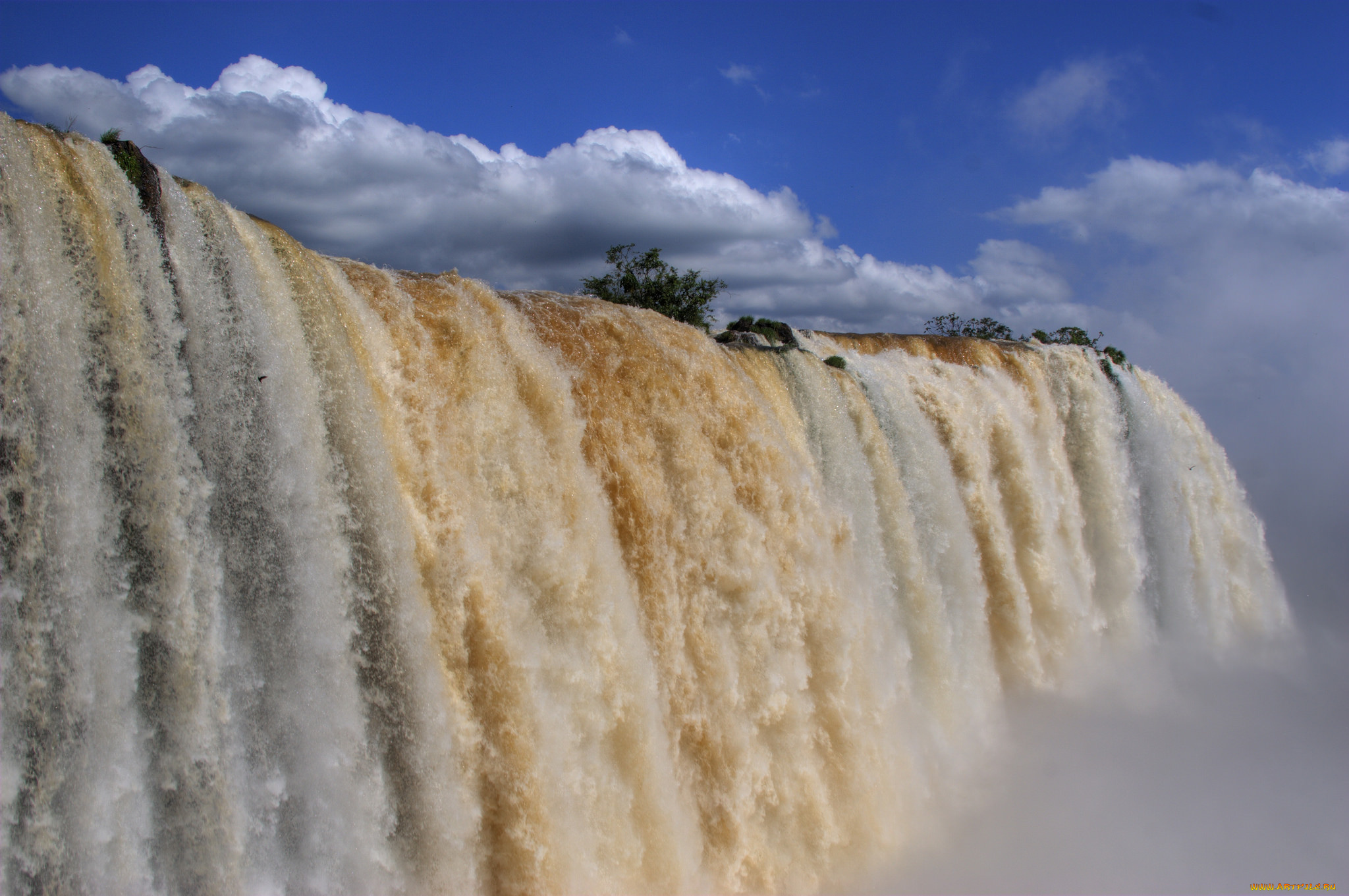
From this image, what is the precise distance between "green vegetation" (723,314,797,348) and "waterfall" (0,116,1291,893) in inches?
18.2

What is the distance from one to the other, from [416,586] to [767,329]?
4840mm

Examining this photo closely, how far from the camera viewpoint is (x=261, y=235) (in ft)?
14.0

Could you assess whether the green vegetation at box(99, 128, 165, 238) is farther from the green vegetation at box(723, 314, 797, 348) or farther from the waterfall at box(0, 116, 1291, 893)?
the green vegetation at box(723, 314, 797, 348)

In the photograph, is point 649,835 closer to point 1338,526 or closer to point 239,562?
point 239,562

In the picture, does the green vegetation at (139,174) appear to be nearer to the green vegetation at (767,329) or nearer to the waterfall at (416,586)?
the waterfall at (416,586)

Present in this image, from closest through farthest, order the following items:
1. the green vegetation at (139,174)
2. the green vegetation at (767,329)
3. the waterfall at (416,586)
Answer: the waterfall at (416,586)
the green vegetation at (139,174)
the green vegetation at (767,329)

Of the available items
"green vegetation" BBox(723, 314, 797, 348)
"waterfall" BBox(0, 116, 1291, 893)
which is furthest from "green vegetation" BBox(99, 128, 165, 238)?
"green vegetation" BBox(723, 314, 797, 348)

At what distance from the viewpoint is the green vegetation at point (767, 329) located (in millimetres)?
7660

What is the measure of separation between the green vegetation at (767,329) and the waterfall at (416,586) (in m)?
0.46

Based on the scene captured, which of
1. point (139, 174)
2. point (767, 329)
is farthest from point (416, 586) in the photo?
point (767, 329)

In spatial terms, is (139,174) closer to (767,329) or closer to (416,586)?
(416,586)

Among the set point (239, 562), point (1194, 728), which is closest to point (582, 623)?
point (239, 562)

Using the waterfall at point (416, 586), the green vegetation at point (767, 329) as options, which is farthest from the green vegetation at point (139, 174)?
the green vegetation at point (767, 329)

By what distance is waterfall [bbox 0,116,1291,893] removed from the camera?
10.2 ft
